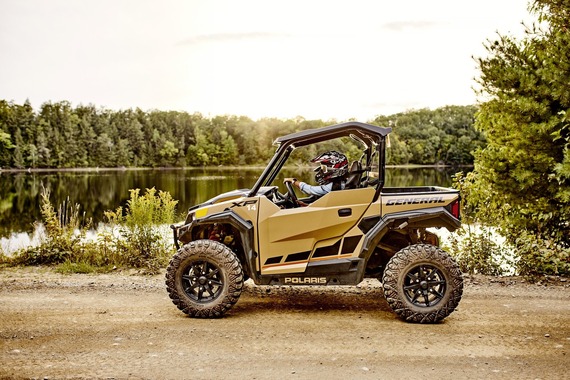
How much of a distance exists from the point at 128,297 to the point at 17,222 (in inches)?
826

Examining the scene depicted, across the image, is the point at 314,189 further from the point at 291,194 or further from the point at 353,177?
the point at 353,177

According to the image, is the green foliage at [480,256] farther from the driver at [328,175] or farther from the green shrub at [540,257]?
the driver at [328,175]

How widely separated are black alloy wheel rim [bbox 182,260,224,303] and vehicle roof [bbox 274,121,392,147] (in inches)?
69.3

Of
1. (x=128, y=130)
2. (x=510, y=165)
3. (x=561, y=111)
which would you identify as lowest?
(x=510, y=165)

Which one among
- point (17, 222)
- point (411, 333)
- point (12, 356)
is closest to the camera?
point (12, 356)

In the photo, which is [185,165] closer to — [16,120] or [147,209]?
[16,120]

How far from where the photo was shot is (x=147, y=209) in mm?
11352

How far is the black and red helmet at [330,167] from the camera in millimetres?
7383

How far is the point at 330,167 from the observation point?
24.3ft

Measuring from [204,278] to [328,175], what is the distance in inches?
77.8

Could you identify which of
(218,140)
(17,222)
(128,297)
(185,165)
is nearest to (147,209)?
(128,297)

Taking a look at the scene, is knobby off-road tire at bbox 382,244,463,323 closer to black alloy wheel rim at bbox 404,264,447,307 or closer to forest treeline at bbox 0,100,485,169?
black alloy wheel rim at bbox 404,264,447,307

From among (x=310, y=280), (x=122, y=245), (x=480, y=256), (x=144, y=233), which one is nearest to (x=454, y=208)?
(x=310, y=280)

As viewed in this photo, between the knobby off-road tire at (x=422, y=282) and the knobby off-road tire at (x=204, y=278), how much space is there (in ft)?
5.97
